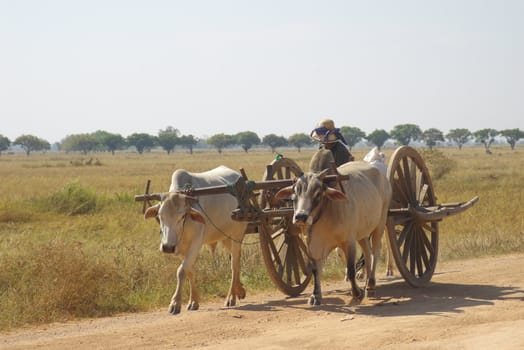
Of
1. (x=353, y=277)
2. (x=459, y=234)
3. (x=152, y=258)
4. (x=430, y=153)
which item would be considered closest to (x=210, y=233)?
(x=353, y=277)

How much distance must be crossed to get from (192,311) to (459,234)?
28.3 feet

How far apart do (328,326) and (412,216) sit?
3562 mm

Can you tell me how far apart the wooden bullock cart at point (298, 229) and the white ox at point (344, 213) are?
1.54 feet

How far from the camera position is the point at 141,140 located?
142 meters

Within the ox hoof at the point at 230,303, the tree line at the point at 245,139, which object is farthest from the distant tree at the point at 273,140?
the ox hoof at the point at 230,303

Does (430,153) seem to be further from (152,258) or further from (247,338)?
(247,338)

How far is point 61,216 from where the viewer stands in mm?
21141

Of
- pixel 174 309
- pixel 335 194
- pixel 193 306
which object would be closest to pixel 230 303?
pixel 193 306

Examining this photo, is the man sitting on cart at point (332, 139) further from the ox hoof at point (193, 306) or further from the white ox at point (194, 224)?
the ox hoof at point (193, 306)

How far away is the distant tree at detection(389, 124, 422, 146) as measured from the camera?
150375 millimetres

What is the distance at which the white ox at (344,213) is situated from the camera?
336 inches

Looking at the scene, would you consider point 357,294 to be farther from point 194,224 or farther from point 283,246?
point 194,224

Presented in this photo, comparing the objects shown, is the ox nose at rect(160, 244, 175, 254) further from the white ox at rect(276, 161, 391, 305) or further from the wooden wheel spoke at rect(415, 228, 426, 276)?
the wooden wheel spoke at rect(415, 228, 426, 276)

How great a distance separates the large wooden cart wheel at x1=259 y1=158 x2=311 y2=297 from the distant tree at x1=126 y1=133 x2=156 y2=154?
131 m
